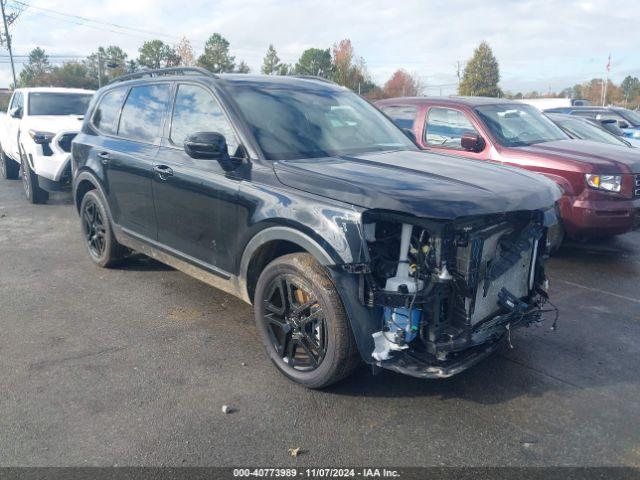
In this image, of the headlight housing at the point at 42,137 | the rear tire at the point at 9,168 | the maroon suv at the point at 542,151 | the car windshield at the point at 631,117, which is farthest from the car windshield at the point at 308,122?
the car windshield at the point at 631,117

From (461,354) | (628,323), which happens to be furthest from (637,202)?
(461,354)

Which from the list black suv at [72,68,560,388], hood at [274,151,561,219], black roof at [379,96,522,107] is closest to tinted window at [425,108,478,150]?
black roof at [379,96,522,107]

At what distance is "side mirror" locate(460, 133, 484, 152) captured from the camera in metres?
6.25

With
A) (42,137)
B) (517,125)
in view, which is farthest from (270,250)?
(42,137)

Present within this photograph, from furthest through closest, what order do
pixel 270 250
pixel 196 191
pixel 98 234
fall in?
pixel 98 234 → pixel 196 191 → pixel 270 250

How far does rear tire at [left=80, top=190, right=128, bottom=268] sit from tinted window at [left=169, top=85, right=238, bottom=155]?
1516mm

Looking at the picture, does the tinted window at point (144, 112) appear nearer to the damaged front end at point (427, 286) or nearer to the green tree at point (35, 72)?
the damaged front end at point (427, 286)

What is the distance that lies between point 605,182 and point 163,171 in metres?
4.64

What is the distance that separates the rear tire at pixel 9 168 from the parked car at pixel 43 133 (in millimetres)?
301

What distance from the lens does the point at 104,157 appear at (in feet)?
17.0

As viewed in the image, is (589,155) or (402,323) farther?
(589,155)

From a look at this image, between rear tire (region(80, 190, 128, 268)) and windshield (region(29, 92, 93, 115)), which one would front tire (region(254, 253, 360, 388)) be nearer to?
rear tire (region(80, 190, 128, 268))

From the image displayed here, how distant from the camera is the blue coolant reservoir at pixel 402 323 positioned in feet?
9.73

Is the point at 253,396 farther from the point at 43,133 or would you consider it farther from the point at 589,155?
the point at 43,133
